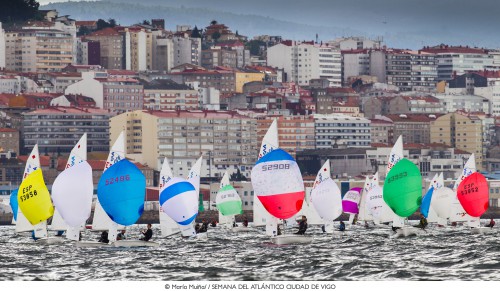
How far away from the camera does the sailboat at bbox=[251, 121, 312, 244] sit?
40.3 meters

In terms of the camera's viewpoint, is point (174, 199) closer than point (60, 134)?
Yes

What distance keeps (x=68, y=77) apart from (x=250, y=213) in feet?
184

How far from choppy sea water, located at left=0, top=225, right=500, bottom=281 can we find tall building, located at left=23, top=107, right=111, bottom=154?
82.1 m

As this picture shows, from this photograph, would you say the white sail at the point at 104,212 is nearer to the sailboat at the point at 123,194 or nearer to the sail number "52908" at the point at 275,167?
the sailboat at the point at 123,194

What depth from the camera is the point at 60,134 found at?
12912 centimetres

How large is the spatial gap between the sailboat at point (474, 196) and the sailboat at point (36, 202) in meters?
14.3

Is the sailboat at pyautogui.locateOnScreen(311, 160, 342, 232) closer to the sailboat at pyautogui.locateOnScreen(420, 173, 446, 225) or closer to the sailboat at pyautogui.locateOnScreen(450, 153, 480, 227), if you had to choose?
the sailboat at pyautogui.locateOnScreen(450, 153, 480, 227)

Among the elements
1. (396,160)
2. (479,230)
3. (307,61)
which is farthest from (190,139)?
(396,160)

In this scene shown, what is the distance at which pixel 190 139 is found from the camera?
12638 centimetres

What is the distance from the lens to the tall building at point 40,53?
158500mm

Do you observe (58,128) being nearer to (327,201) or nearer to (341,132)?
(341,132)

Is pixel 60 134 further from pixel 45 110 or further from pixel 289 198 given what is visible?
pixel 289 198

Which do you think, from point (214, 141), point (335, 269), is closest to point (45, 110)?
point (214, 141)

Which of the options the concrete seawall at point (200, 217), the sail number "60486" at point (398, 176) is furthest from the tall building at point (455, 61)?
the sail number "60486" at point (398, 176)
